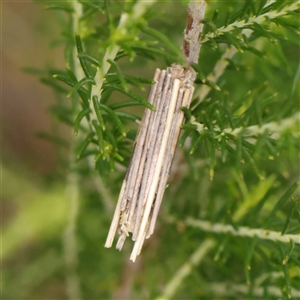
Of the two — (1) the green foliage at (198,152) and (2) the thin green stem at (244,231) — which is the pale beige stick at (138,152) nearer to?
(1) the green foliage at (198,152)

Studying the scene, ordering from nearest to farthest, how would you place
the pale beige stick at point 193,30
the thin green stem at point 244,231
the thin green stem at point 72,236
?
the pale beige stick at point 193,30 → the thin green stem at point 244,231 → the thin green stem at point 72,236

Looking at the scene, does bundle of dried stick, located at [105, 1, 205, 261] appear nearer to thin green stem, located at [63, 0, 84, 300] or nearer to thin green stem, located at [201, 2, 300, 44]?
thin green stem, located at [201, 2, 300, 44]

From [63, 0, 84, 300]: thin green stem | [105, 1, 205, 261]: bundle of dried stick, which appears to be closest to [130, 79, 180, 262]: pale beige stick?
[105, 1, 205, 261]: bundle of dried stick

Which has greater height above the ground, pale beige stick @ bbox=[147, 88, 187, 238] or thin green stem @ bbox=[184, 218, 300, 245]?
pale beige stick @ bbox=[147, 88, 187, 238]

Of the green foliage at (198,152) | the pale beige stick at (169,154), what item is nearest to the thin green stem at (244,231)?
the green foliage at (198,152)

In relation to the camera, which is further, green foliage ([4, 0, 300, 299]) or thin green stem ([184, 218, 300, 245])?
thin green stem ([184, 218, 300, 245])

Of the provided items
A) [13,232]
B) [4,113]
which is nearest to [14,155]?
[4,113]
